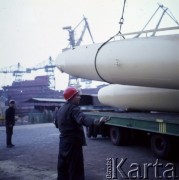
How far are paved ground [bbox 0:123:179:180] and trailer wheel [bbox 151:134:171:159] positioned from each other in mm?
170

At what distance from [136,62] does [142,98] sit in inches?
83.4

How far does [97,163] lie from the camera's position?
22.6ft

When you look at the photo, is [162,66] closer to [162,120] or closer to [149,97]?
[162,120]

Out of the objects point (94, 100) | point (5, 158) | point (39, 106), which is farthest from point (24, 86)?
point (5, 158)

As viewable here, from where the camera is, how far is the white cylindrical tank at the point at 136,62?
5.64 m

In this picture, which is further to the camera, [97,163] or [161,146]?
[161,146]

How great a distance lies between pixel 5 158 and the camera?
7.95 metres


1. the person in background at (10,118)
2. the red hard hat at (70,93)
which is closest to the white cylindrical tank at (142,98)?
the person in background at (10,118)

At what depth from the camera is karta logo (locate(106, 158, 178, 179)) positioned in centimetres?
566

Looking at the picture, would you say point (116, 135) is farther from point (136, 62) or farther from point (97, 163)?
point (136, 62)

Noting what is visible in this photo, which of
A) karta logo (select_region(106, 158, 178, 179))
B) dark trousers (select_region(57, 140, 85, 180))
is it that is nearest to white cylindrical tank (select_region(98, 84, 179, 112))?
karta logo (select_region(106, 158, 178, 179))

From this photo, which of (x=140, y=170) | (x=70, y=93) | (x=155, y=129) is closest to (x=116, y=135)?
(x=155, y=129)

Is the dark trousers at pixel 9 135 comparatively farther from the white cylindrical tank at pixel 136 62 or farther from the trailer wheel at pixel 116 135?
the white cylindrical tank at pixel 136 62

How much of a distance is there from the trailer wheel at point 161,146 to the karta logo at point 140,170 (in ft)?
0.97
